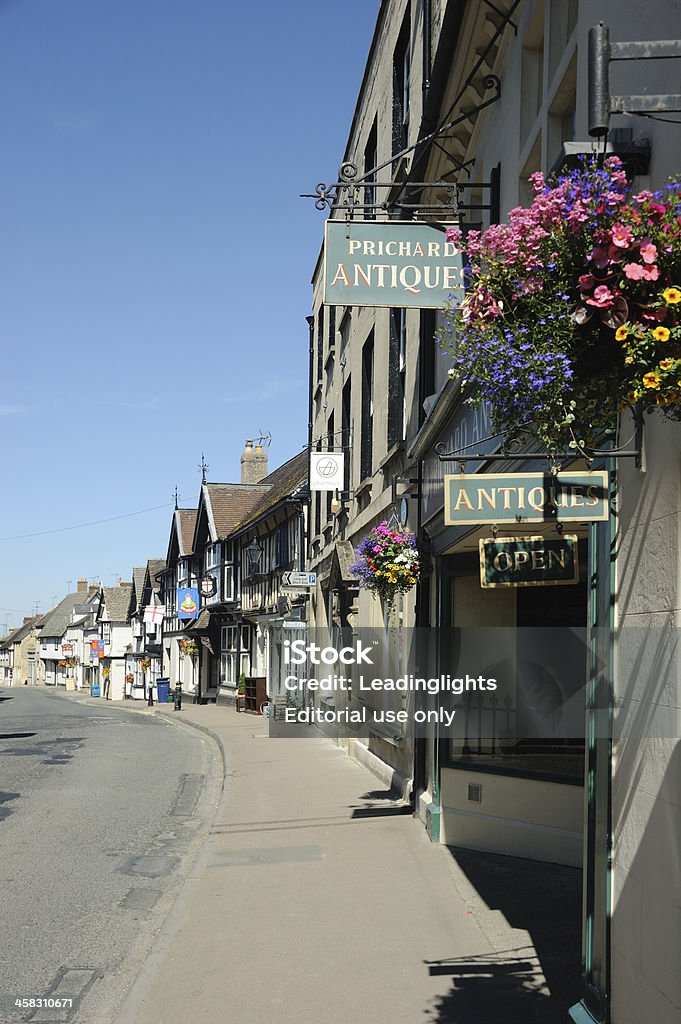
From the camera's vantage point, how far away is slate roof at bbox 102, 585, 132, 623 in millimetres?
81500

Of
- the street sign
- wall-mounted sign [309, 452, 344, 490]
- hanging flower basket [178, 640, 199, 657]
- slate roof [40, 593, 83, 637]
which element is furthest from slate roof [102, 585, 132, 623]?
wall-mounted sign [309, 452, 344, 490]

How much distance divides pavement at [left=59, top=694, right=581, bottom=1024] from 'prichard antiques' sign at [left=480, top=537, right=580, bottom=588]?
2.44 metres

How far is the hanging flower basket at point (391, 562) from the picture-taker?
36.4 feet

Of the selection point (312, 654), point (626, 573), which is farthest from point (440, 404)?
point (312, 654)

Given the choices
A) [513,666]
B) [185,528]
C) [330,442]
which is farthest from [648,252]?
[185,528]

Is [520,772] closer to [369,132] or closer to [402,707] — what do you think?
[402,707]

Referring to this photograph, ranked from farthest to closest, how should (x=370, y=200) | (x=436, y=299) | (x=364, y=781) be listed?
(x=370, y=200), (x=364, y=781), (x=436, y=299)

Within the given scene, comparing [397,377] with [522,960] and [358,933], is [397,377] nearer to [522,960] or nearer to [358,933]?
[358,933]

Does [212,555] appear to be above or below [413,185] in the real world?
below

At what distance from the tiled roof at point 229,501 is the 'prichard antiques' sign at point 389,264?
117ft

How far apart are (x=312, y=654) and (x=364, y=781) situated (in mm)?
8406

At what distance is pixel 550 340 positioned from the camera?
12.5 feet

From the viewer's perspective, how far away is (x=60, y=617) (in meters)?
114

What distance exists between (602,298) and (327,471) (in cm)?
1622
